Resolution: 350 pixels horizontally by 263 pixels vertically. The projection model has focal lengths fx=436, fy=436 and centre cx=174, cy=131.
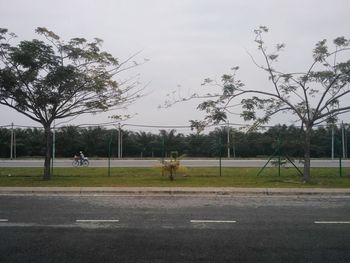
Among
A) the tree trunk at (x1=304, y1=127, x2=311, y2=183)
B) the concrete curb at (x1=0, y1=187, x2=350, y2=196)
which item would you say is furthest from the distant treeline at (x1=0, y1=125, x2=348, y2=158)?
the concrete curb at (x1=0, y1=187, x2=350, y2=196)

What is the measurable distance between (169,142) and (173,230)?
2018 centimetres

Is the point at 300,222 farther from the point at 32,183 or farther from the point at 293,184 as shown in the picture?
the point at 32,183

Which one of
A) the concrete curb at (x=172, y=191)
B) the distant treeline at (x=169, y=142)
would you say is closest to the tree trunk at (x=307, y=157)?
the distant treeline at (x=169, y=142)

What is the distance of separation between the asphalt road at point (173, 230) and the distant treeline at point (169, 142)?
814cm

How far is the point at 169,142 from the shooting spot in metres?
28.8

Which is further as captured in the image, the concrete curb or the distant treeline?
the distant treeline

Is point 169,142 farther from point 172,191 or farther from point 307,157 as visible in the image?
point 172,191

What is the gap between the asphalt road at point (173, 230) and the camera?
6.68 m

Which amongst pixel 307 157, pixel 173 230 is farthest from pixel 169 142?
pixel 173 230

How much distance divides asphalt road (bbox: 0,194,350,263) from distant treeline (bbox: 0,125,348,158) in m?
8.14

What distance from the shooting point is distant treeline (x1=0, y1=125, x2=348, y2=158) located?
70.4 ft

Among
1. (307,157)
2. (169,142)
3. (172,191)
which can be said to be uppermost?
(169,142)

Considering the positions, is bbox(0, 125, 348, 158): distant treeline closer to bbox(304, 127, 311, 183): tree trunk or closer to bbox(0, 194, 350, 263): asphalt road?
bbox(304, 127, 311, 183): tree trunk

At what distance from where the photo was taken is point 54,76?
18.6 m
